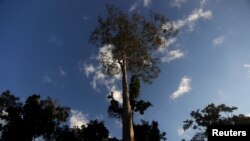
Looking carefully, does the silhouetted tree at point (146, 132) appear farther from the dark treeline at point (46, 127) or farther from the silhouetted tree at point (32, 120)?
the silhouetted tree at point (32, 120)

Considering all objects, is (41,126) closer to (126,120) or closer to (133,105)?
(133,105)

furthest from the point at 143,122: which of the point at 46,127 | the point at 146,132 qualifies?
the point at 46,127

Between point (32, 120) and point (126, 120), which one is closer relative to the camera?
point (126, 120)

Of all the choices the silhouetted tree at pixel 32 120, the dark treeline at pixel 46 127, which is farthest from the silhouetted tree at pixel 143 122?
the silhouetted tree at pixel 32 120

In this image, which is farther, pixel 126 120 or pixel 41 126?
pixel 41 126

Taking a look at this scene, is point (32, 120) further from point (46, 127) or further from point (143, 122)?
point (143, 122)

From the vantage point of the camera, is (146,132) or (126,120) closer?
(126,120)

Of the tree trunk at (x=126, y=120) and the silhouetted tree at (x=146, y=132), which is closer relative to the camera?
the tree trunk at (x=126, y=120)

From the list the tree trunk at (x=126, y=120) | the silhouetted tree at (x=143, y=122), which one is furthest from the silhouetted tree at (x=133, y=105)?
the tree trunk at (x=126, y=120)

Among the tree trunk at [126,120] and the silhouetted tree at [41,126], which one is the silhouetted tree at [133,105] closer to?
the silhouetted tree at [41,126]

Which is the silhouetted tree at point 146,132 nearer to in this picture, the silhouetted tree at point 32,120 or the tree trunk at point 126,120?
the silhouetted tree at point 32,120

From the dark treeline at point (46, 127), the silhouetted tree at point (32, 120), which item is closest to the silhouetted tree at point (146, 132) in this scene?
the dark treeline at point (46, 127)

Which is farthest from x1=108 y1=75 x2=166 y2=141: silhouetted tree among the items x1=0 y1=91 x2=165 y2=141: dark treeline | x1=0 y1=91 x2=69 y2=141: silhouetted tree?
x1=0 y1=91 x2=69 y2=141: silhouetted tree

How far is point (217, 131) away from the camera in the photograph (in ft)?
33.6
